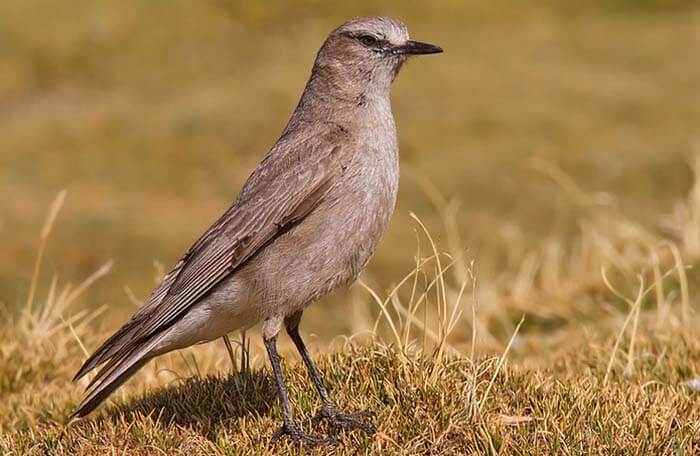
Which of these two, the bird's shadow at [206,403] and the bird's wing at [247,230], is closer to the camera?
the bird's shadow at [206,403]

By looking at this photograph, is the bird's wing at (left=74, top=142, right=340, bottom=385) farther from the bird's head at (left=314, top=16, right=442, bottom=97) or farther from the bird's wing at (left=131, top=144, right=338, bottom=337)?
the bird's head at (left=314, top=16, right=442, bottom=97)

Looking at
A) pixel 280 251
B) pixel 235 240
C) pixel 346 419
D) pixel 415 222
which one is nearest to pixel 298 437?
pixel 346 419

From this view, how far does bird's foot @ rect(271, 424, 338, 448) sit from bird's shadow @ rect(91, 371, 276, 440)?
1.33ft

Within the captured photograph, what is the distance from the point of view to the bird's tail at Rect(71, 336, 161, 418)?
6.89m

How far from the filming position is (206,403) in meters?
7.01

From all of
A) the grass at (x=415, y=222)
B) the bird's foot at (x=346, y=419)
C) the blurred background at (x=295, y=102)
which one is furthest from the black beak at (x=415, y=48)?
the blurred background at (x=295, y=102)

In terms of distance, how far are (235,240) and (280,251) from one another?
1.00 feet

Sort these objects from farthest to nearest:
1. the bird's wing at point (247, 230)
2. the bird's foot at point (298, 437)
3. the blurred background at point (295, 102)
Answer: the blurred background at point (295, 102), the bird's wing at point (247, 230), the bird's foot at point (298, 437)

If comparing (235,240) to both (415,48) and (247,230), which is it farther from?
(415,48)

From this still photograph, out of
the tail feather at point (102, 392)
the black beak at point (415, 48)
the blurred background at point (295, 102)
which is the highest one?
the black beak at point (415, 48)

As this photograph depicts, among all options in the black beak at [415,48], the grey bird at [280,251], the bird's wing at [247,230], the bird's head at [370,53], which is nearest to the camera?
the grey bird at [280,251]

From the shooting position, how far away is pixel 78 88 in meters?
35.8

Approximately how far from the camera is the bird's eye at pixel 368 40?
25.2ft

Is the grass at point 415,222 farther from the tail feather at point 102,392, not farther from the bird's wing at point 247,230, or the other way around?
the bird's wing at point 247,230
